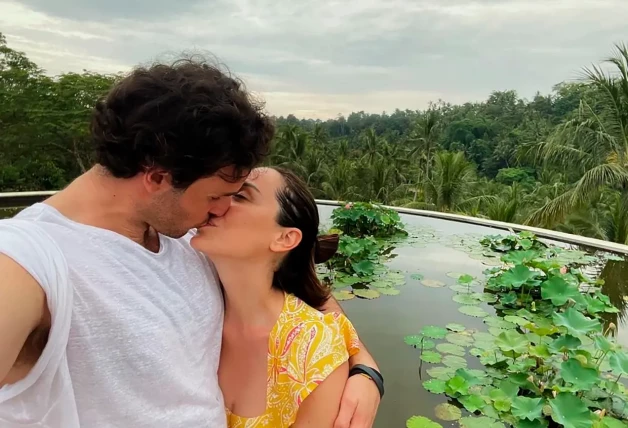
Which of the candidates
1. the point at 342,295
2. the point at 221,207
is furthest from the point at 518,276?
the point at 221,207

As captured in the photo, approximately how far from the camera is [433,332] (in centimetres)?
267

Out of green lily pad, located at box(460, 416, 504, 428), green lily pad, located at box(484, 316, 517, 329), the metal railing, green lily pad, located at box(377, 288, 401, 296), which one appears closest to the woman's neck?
green lily pad, located at box(460, 416, 504, 428)

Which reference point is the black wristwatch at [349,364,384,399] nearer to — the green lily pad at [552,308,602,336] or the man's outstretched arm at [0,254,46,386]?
the man's outstretched arm at [0,254,46,386]

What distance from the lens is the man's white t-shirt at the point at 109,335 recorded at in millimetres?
663

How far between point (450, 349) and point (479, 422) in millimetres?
669

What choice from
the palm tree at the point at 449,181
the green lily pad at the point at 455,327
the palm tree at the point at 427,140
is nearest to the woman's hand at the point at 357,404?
the green lily pad at the point at 455,327

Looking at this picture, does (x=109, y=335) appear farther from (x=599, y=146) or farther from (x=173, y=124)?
(x=599, y=146)

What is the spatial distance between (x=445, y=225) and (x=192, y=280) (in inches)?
214

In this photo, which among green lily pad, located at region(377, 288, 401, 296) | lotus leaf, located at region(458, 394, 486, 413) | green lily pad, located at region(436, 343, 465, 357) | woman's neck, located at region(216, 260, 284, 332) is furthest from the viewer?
green lily pad, located at region(377, 288, 401, 296)

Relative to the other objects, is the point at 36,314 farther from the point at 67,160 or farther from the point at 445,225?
the point at 67,160

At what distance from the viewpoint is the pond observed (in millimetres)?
2116

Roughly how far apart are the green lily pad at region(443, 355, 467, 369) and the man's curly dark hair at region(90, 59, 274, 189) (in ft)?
6.39

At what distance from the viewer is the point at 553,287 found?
2773 millimetres

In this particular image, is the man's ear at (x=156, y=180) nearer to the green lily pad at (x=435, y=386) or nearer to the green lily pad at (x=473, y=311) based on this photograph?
the green lily pad at (x=435, y=386)
